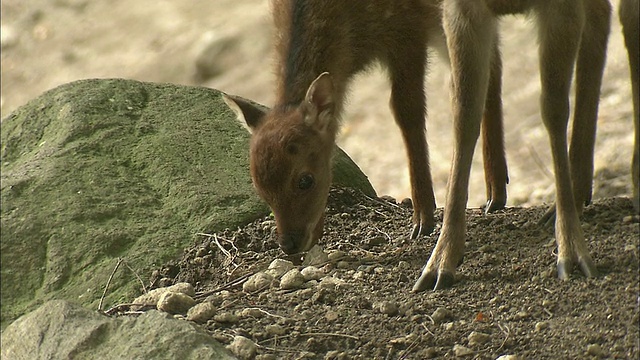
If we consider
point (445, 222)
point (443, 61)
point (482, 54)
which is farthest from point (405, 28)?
point (445, 222)

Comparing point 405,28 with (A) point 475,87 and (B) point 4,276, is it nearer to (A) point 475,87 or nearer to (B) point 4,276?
(A) point 475,87

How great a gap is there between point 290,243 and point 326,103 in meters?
0.77

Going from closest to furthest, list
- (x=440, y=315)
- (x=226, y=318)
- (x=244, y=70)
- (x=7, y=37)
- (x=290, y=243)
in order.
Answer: (x=440, y=315), (x=226, y=318), (x=290, y=243), (x=244, y=70), (x=7, y=37)

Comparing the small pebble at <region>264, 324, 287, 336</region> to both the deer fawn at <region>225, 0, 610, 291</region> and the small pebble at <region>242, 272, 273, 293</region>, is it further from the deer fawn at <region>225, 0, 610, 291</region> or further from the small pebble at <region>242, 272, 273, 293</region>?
the deer fawn at <region>225, 0, 610, 291</region>

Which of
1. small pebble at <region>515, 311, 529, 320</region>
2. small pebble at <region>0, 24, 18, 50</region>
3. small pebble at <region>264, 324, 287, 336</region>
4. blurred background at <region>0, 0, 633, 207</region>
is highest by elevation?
small pebble at <region>0, 24, 18, 50</region>

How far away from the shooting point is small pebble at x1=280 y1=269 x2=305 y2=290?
5.21 metres

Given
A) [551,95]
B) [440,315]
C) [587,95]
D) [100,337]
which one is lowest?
[100,337]

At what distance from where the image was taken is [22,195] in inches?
247

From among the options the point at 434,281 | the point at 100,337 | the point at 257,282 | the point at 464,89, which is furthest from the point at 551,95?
the point at 100,337

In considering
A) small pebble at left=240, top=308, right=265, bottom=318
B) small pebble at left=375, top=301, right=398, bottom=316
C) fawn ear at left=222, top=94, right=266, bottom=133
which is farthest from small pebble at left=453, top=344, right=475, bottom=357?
fawn ear at left=222, top=94, right=266, bottom=133

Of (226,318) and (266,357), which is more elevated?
(226,318)

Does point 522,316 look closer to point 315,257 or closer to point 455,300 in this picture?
point 455,300

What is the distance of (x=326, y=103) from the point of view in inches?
229

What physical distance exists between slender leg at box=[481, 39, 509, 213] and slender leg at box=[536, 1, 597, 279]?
4.03ft
